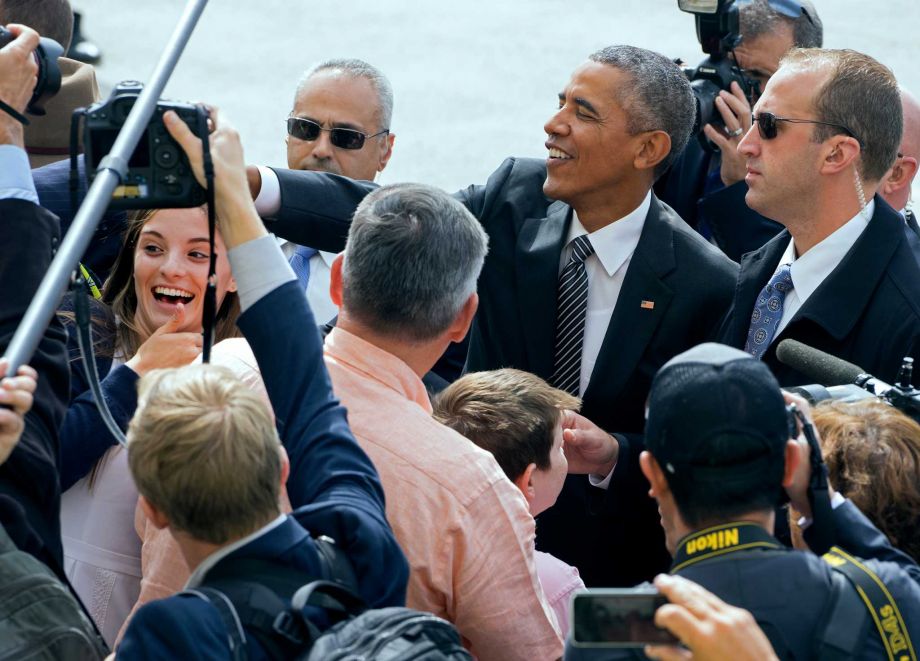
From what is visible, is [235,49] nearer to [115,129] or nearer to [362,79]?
[362,79]

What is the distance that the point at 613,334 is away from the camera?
3770mm

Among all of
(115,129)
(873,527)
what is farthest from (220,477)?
(873,527)

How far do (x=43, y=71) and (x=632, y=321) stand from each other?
1672 mm

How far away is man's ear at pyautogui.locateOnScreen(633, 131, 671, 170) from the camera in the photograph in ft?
13.4

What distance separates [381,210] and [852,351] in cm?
130

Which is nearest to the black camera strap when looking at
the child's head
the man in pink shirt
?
the man in pink shirt

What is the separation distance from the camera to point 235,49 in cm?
1082

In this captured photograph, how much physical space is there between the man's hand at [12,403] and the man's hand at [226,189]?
434mm

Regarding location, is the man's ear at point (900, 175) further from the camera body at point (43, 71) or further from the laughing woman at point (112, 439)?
the camera body at point (43, 71)

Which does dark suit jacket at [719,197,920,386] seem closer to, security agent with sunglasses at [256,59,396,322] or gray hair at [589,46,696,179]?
gray hair at [589,46,696,179]

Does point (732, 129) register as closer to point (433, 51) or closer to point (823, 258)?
point (823, 258)

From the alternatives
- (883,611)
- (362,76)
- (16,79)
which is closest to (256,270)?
(16,79)

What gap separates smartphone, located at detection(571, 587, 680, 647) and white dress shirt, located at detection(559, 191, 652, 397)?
1.97m

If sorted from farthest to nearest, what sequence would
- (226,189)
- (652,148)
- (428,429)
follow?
(652,148) < (428,429) < (226,189)
